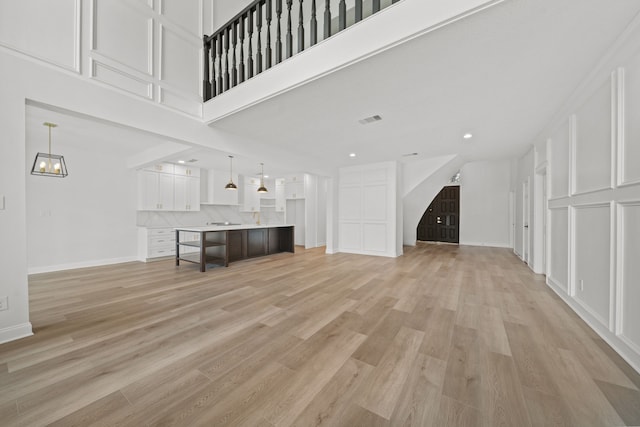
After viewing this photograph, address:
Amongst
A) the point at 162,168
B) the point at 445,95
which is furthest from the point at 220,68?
the point at 162,168

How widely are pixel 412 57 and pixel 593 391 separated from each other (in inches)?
110

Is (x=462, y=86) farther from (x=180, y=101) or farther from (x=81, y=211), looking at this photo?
(x=81, y=211)

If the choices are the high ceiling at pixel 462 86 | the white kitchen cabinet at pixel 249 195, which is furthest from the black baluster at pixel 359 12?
the white kitchen cabinet at pixel 249 195

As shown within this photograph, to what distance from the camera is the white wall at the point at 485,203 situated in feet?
27.1

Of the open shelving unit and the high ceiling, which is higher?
the high ceiling

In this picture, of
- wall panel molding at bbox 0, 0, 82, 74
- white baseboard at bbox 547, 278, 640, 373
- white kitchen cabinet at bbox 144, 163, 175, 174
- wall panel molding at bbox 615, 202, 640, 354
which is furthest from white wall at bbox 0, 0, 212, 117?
white baseboard at bbox 547, 278, 640, 373

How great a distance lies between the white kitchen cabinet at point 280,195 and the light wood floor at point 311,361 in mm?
5923

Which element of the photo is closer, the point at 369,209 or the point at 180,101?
the point at 180,101

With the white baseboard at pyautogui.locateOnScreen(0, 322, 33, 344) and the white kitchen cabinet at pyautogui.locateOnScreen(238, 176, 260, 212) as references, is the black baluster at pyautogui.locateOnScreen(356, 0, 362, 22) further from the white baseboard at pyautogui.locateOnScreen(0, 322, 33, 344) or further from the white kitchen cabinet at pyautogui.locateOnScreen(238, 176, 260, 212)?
the white kitchen cabinet at pyautogui.locateOnScreen(238, 176, 260, 212)

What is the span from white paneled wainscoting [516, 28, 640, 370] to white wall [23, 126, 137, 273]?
24.9 ft

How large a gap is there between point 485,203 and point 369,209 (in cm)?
487

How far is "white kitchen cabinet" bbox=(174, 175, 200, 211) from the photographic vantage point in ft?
21.9

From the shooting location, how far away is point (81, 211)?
5.31 metres

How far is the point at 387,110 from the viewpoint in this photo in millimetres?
3336
